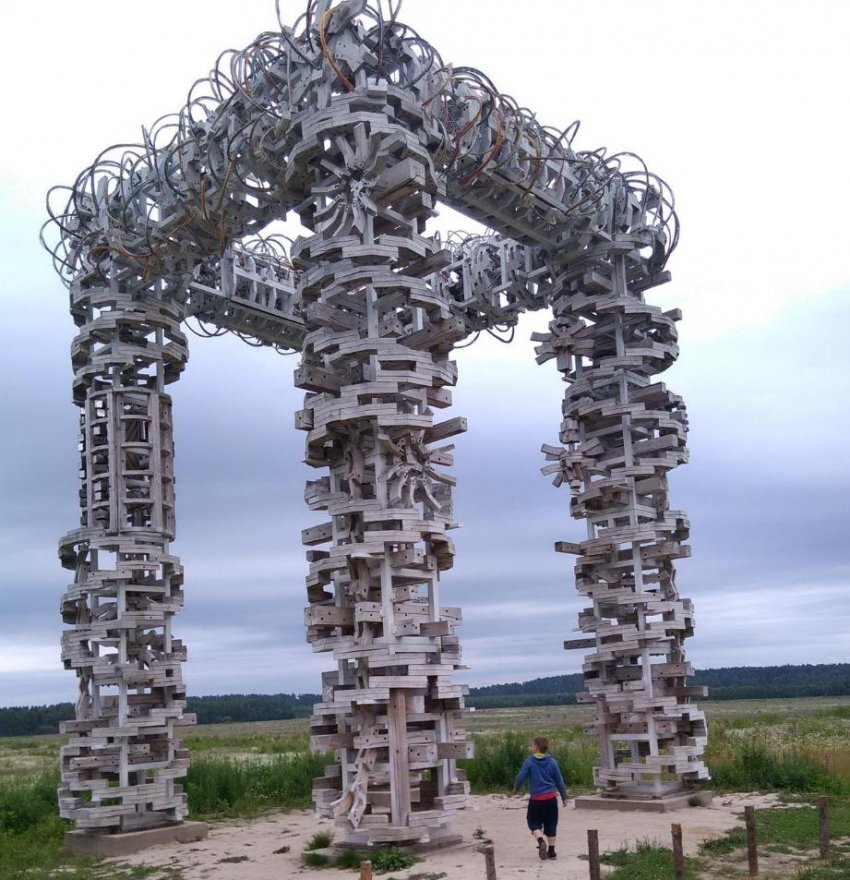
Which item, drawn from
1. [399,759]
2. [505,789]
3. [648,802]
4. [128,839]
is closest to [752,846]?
[399,759]

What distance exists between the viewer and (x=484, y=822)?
1248 centimetres

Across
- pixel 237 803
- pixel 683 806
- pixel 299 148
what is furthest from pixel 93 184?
pixel 683 806

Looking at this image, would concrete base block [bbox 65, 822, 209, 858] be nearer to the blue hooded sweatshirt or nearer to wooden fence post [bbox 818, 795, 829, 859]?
the blue hooded sweatshirt

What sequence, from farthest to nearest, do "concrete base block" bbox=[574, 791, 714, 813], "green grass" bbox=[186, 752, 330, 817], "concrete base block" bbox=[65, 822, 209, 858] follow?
"green grass" bbox=[186, 752, 330, 817], "concrete base block" bbox=[574, 791, 714, 813], "concrete base block" bbox=[65, 822, 209, 858]

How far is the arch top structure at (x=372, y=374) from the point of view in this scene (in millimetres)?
10461

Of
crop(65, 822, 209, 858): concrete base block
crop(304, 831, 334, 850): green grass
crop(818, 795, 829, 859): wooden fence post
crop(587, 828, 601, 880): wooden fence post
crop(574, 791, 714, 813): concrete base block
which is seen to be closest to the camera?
crop(587, 828, 601, 880): wooden fence post

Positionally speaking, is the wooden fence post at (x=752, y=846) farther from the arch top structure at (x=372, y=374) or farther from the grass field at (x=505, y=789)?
the arch top structure at (x=372, y=374)

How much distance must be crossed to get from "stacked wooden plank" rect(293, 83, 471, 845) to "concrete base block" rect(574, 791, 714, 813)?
3.58 metres

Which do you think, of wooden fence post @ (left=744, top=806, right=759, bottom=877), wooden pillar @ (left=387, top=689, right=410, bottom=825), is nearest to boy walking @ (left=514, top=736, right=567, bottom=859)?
wooden pillar @ (left=387, top=689, right=410, bottom=825)

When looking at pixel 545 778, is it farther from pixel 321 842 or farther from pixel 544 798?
pixel 321 842

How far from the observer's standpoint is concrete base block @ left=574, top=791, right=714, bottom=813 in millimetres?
12945

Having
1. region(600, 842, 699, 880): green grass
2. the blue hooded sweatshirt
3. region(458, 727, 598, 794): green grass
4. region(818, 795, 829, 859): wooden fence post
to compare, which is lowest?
region(458, 727, 598, 794): green grass

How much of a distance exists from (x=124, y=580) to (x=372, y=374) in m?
4.79

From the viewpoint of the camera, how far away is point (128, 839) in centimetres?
1195
